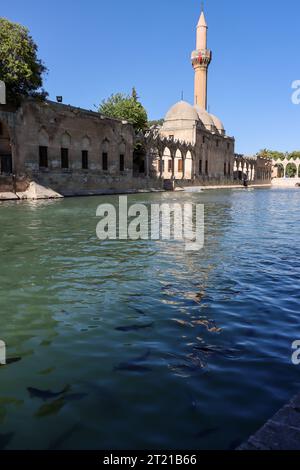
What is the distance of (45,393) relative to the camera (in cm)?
314

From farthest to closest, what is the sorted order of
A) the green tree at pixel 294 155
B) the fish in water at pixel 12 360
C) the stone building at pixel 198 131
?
the green tree at pixel 294 155 → the stone building at pixel 198 131 → the fish in water at pixel 12 360

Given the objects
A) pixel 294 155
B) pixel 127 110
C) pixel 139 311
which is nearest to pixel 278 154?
pixel 294 155

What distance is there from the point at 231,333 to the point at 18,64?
21.6 metres

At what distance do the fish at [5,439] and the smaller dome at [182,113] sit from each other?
2005 inches

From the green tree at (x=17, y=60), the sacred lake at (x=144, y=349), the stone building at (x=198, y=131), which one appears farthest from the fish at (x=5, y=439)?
the stone building at (x=198, y=131)

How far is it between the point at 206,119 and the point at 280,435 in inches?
2359

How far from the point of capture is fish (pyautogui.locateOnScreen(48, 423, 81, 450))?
8.27 feet

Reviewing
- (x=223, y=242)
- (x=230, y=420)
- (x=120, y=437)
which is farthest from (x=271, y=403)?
(x=223, y=242)

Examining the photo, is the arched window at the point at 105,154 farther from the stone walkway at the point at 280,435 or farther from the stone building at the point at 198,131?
the stone walkway at the point at 280,435

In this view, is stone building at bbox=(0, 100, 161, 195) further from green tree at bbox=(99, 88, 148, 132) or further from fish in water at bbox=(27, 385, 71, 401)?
fish in water at bbox=(27, 385, 71, 401)

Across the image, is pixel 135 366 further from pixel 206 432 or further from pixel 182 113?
pixel 182 113

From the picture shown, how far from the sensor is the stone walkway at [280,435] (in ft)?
6.94

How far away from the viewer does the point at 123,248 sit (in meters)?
8.98

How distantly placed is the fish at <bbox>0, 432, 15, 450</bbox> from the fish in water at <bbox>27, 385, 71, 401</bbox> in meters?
0.44
